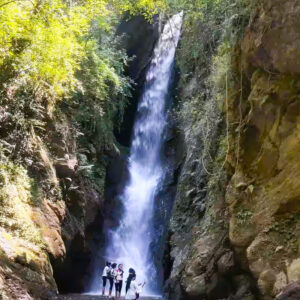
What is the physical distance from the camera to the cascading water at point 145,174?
2055 centimetres

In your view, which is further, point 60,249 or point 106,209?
point 106,209

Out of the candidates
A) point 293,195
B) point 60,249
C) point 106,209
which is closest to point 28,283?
point 60,249

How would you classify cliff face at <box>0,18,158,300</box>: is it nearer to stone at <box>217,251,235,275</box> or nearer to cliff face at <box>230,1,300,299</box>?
stone at <box>217,251,235,275</box>

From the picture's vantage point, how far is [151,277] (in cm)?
1938

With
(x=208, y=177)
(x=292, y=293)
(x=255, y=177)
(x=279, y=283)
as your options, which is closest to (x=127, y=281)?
(x=208, y=177)

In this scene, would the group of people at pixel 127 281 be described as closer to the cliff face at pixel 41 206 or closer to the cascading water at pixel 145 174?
the cliff face at pixel 41 206

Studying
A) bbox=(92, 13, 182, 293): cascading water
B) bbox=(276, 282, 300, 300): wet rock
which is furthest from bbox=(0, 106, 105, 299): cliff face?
bbox=(276, 282, 300, 300): wet rock

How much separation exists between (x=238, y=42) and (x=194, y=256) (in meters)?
6.17

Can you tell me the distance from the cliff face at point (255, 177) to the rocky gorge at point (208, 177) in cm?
3

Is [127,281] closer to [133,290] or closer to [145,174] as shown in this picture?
[133,290]

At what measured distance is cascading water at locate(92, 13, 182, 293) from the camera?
2055 cm

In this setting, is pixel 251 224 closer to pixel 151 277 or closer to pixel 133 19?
pixel 151 277

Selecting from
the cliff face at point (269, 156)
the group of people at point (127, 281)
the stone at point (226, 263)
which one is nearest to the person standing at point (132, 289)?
the group of people at point (127, 281)

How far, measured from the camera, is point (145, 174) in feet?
79.1
